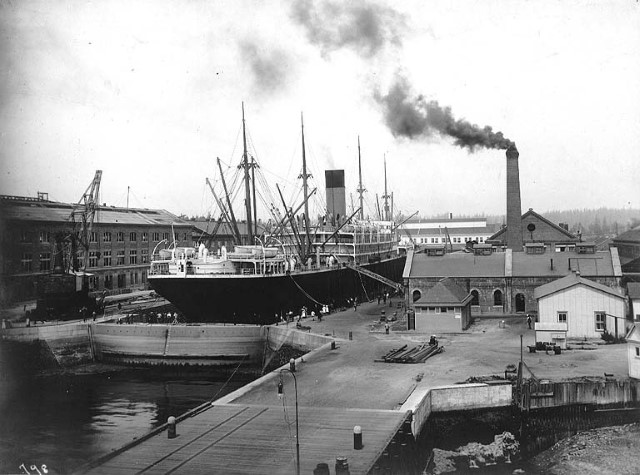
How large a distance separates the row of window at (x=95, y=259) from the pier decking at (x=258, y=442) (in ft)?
154

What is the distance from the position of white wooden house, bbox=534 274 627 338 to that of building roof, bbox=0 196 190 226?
41.1 meters

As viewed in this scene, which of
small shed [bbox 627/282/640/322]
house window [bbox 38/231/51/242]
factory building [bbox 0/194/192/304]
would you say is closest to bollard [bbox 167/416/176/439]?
small shed [bbox 627/282/640/322]

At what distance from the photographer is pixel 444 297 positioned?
135 feet

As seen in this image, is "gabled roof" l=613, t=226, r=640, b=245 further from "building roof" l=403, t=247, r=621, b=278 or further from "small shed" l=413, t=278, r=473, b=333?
"small shed" l=413, t=278, r=473, b=333

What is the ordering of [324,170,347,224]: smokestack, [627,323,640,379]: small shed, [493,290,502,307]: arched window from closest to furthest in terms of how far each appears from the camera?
[627,323,640,379]: small shed, [493,290,502,307]: arched window, [324,170,347,224]: smokestack

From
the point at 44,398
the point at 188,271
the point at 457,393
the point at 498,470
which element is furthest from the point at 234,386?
the point at 498,470

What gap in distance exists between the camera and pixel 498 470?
74.4ft

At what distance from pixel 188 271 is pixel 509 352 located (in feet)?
93.7

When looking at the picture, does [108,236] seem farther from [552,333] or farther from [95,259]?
[552,333]

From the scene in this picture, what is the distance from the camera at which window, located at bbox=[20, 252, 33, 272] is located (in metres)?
61.6

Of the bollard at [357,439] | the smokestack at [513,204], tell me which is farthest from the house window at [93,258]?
the bollard at [357,439]

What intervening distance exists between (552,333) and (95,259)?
58.0 metres

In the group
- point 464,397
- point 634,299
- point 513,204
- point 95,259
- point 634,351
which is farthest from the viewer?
point 95,259

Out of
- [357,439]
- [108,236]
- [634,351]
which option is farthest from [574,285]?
[108,236]
